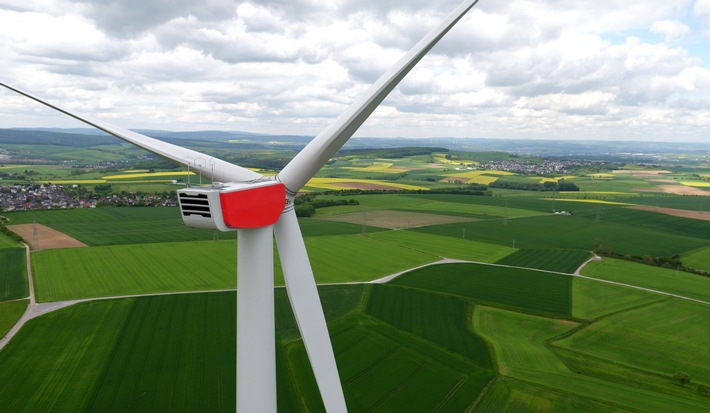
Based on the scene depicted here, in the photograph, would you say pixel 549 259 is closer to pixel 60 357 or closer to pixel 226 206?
pixel 60 357

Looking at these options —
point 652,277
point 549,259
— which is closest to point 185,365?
point 549,259

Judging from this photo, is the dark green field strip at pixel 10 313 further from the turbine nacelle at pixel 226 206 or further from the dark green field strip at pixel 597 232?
the dark green field strip at pixel 597 232

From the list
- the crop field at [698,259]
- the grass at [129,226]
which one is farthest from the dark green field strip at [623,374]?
the grass at [129,226]

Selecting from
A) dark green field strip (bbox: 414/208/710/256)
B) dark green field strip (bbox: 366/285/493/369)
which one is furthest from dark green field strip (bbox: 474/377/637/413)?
dark green field strip (bbox: 414/208/710/256)

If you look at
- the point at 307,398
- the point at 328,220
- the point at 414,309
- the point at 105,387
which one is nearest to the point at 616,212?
the point at 328,220

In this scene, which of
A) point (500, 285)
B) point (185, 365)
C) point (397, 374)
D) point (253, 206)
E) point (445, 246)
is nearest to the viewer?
point (253, 206)

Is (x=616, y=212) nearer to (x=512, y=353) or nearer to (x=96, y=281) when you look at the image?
(x=512, y=353)
